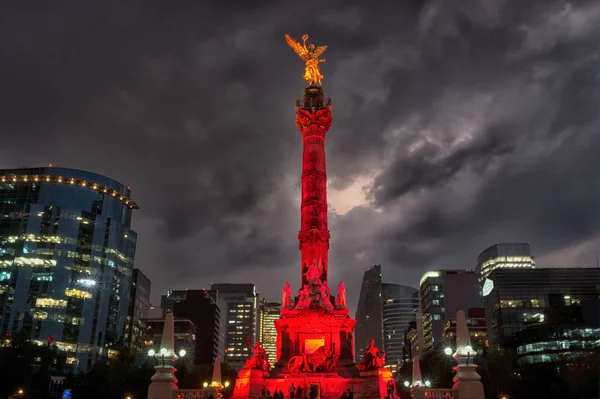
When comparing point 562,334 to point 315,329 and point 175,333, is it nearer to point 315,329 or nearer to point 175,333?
point 315,329

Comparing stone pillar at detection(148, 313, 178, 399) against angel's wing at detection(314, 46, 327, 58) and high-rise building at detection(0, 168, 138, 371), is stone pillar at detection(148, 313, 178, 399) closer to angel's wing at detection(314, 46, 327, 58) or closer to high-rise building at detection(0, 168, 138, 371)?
angel's wing at detection(314, 46, 327, 58)

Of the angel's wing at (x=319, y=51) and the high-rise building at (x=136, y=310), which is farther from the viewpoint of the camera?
the high-rise building at (x=136, y=310)

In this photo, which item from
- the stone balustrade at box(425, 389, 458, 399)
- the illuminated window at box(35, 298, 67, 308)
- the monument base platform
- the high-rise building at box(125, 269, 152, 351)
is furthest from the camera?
the high-rise building at box(125, 269, 152, 351)

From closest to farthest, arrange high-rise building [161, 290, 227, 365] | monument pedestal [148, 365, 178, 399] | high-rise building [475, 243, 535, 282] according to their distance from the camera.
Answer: monument pedestal [148, 365, 178, 399] → high-rise building [475, 243, 535, 282] → high-rise building [161, 290, 227, 365]

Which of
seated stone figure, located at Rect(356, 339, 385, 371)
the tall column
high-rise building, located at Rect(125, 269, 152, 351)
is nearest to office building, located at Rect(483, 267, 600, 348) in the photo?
the tall column

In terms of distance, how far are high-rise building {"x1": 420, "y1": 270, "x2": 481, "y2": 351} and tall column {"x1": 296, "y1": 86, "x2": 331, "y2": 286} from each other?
92255mm

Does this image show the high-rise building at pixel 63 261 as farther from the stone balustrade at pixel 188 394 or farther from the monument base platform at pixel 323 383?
the stone balustrade at pixel 188 394

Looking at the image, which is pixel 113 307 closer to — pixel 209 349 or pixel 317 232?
pixel 209 349

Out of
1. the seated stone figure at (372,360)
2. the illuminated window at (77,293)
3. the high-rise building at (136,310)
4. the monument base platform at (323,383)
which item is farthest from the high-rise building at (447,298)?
the monument base platform at (323,383)

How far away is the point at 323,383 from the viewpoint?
41.4 meters

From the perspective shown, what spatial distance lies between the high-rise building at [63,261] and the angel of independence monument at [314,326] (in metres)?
66.4

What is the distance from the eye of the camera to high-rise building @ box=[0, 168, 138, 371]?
10094cm

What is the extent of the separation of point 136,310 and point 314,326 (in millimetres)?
98325

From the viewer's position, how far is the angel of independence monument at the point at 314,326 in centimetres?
4153
